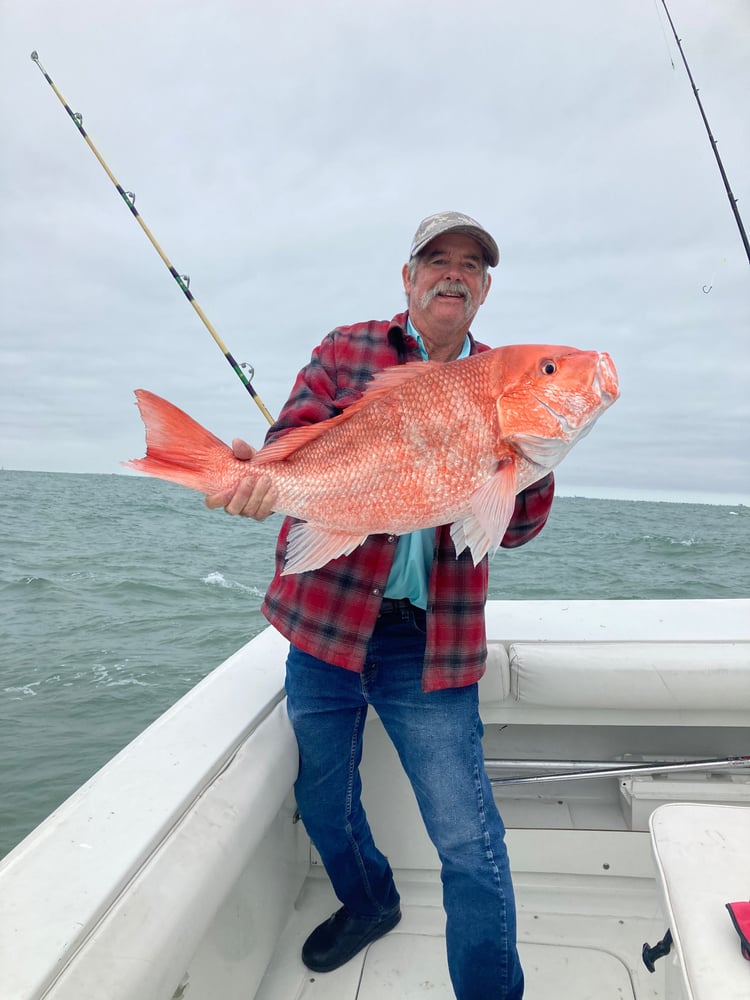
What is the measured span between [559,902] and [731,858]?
1.40m

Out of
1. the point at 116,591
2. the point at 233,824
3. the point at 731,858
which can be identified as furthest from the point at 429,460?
the point at 116,591

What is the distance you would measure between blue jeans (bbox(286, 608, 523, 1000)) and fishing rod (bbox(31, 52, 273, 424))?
5.28 feet

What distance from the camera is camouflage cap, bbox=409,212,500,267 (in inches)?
86.4

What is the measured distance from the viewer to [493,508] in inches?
69.4

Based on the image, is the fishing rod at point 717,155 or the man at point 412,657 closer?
the man at point 412,657

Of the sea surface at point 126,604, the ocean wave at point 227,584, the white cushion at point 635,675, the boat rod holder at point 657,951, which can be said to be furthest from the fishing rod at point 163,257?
the ocean wave at point 227,584

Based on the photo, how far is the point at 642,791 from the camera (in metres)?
2.82

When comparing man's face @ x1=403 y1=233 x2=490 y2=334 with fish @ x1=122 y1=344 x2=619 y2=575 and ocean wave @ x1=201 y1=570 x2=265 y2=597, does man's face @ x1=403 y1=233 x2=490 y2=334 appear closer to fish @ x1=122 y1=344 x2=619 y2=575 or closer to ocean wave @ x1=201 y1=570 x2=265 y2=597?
fish @ x1=122 y1=344 x2=619 y2=575

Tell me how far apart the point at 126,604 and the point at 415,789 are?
943 cm

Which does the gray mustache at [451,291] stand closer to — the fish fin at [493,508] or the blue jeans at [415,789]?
the fish fin at [493,508]

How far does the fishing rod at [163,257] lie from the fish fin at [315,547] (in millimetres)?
1564

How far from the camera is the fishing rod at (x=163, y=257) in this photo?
141 inches

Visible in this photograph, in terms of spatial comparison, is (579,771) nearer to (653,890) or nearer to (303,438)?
(653,890)

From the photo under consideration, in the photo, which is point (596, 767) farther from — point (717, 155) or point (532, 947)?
point (717, 155)
